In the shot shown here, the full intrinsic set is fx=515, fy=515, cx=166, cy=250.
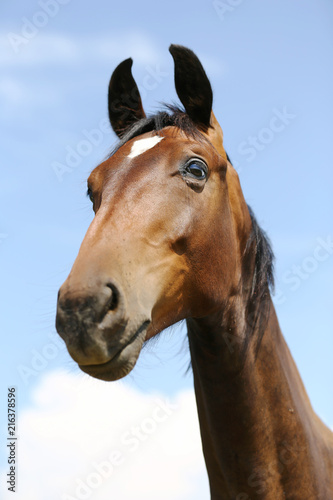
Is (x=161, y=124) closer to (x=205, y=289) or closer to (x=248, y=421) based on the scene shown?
(x=205, y=289)

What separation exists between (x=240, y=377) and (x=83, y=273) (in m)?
1.55

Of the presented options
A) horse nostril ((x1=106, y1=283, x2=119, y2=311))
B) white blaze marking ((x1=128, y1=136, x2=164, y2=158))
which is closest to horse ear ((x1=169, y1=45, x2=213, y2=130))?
white blaze marking ((x1=128, y1=136, x2=164, y2=158))

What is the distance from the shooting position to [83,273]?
8.28ft

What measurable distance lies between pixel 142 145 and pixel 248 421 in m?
2.00

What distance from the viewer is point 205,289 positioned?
3.31 m

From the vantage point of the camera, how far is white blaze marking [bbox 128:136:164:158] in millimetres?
3432

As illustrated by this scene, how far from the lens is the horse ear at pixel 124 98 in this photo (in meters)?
4.38

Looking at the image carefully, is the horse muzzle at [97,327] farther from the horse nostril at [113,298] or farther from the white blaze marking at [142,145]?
the white blaze marking at [142,145]

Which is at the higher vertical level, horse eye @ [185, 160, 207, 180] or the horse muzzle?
horse eye @ [185, 160, 207, 180]

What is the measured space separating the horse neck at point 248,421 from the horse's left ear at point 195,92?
1.41 meters

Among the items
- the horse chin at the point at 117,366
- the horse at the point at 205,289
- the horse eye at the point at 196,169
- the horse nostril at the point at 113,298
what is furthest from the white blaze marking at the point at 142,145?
the horse chin at the point at 117,366

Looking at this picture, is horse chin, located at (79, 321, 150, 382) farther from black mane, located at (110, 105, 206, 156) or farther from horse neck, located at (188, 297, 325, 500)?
black mane, located at (110, 105, 206, 156)

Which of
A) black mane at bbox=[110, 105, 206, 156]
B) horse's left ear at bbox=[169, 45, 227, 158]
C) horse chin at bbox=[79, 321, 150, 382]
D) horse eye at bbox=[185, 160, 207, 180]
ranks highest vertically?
horse's left ear at bbox=[169, 45, 227, 158]

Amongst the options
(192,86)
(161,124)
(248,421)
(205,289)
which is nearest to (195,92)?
(192,86)
